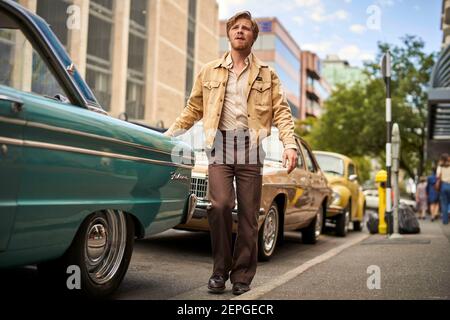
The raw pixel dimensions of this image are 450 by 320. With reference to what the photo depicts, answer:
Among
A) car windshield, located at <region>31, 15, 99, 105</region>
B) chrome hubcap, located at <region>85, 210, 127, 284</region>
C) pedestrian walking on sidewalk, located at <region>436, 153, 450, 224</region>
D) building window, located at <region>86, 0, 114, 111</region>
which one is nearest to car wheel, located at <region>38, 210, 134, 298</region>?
chrome hubcap, located at <region>85, 210, 127, 284</region>

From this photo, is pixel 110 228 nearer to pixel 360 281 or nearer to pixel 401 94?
pixel 360 281

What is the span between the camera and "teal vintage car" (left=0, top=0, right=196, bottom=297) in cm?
304

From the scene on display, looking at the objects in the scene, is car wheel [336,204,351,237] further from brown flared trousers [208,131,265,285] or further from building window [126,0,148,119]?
building window [126,0,148,119]

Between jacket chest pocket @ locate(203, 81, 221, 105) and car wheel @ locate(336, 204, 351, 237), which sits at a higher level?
jacket chest pocket @ locate(203, 81, 221, 105)

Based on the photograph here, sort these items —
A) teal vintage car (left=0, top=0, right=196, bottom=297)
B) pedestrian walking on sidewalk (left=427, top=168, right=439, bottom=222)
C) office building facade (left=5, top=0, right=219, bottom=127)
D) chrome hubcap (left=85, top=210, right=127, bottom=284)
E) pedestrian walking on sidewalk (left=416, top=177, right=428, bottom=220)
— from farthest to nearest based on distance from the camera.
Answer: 1. office building facade (left=5, top=0, right=219, bottom=127)
2. pedestrian walking on sidewalk (left=416, top=177, right=428, bottom=220)
3. pedestrian walking on sidewalk (left=427, top=168, right=439, bottom=222)
4. chrome hubcap (left=85, top=210, right=127, bottom=284)
5. teal vintage car (left=0, top=0, right=196, bottom=297)

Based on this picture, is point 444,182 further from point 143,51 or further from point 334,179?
point 143,51

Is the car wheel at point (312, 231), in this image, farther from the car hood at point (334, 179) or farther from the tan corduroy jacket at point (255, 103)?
the tan corduroy jacket at point (255, 103)

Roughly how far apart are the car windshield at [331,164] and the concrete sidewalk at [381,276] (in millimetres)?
4895

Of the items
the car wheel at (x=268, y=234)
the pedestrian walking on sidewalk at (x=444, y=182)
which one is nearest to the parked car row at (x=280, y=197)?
the car wheel at (x=268, y=234)

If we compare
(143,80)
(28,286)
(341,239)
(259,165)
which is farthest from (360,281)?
(143,80)

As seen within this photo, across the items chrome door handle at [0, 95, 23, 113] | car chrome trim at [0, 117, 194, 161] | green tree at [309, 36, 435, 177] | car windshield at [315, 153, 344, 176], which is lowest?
car chrome trim at [0, 117, 194, 161]

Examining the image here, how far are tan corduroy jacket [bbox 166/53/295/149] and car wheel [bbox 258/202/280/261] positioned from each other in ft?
8.43

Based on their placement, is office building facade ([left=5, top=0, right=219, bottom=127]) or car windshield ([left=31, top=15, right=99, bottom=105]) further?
office building facade ([left=5, top=0, right=219, bottom=127])

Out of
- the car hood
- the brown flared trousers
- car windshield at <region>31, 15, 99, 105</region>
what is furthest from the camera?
the car hood
